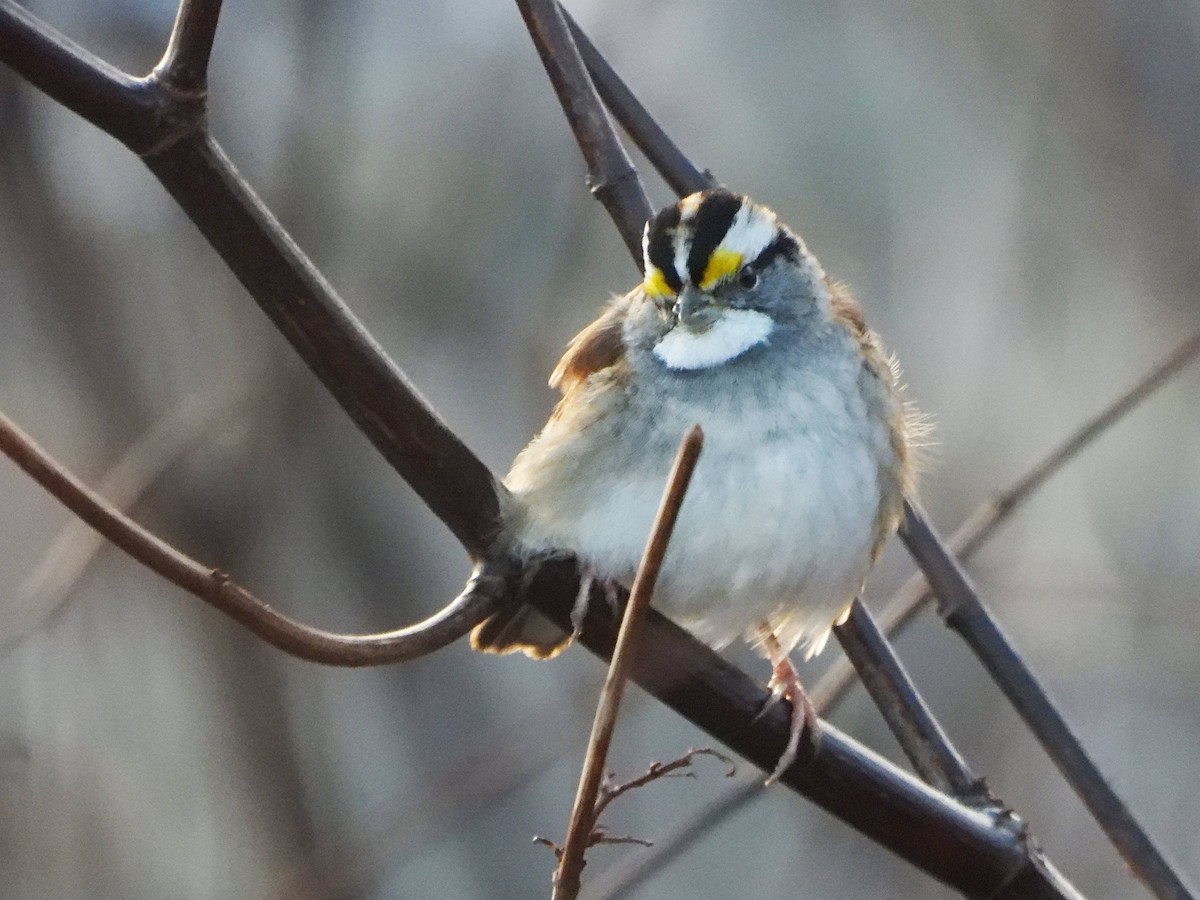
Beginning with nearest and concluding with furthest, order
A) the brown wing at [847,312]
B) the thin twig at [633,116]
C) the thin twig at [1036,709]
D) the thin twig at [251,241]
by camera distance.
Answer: the thin twig at [251,241]
the thin twig at [1036,709]
the thin twig at [633,116]
the brown wing at [847,312]

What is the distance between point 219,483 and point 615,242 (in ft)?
9.52

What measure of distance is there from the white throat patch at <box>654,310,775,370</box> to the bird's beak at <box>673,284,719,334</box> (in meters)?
0.01

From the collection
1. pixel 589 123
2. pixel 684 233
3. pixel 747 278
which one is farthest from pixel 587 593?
pixel 747 278

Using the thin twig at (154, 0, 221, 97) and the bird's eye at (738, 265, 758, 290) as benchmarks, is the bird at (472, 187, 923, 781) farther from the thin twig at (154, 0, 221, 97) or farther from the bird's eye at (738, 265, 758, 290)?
the thin twig at (154, 0, 221, 97)

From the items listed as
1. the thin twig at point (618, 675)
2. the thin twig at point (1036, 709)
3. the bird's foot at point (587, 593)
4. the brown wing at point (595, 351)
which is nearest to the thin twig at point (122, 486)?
the brown wing at point (595, 351)

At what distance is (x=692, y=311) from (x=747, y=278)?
208 mm

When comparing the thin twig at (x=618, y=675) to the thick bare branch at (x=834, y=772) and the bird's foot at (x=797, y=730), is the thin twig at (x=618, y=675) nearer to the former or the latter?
the thick bare branch at (x=834, y=772)

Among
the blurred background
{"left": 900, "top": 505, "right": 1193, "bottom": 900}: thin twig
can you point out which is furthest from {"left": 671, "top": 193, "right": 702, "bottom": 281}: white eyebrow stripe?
the blurred background

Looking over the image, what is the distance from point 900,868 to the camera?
5.29 meters

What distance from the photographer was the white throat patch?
2914mm

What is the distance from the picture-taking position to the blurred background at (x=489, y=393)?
3760 millimetres

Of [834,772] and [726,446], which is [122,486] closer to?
[726,446]

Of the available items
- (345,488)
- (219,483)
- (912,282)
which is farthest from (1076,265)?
(219,483)

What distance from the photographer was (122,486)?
11.4ft
